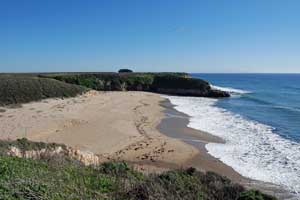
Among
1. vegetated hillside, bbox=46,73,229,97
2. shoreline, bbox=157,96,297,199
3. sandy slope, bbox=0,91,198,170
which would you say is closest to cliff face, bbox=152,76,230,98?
vegetated hillside, bbox=46,73,229,97

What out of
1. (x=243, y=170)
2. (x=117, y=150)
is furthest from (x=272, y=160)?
(x=117, y=150)

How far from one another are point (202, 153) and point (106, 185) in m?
A: 12.3

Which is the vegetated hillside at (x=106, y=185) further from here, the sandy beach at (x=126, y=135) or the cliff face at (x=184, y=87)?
the cliff face at (x=184, y=87)

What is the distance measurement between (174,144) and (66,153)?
9.22m

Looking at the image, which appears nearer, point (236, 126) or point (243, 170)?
point (243, 170)

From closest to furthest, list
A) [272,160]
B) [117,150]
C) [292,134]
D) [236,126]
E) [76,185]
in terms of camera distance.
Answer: [76,185] < [272,160] < [117,150] < [292,134] < [236,126]

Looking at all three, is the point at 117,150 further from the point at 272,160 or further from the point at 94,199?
the point at 94,199

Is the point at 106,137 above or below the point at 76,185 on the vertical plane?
below

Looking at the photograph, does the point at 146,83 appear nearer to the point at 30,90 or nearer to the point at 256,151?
the point at 30,90

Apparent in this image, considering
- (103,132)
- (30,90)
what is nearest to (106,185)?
(103,132)

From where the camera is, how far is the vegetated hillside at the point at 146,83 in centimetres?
6525

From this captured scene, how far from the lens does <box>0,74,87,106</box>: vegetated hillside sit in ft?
125

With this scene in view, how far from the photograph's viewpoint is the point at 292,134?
24.9 m

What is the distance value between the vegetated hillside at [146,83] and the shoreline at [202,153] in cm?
2922
